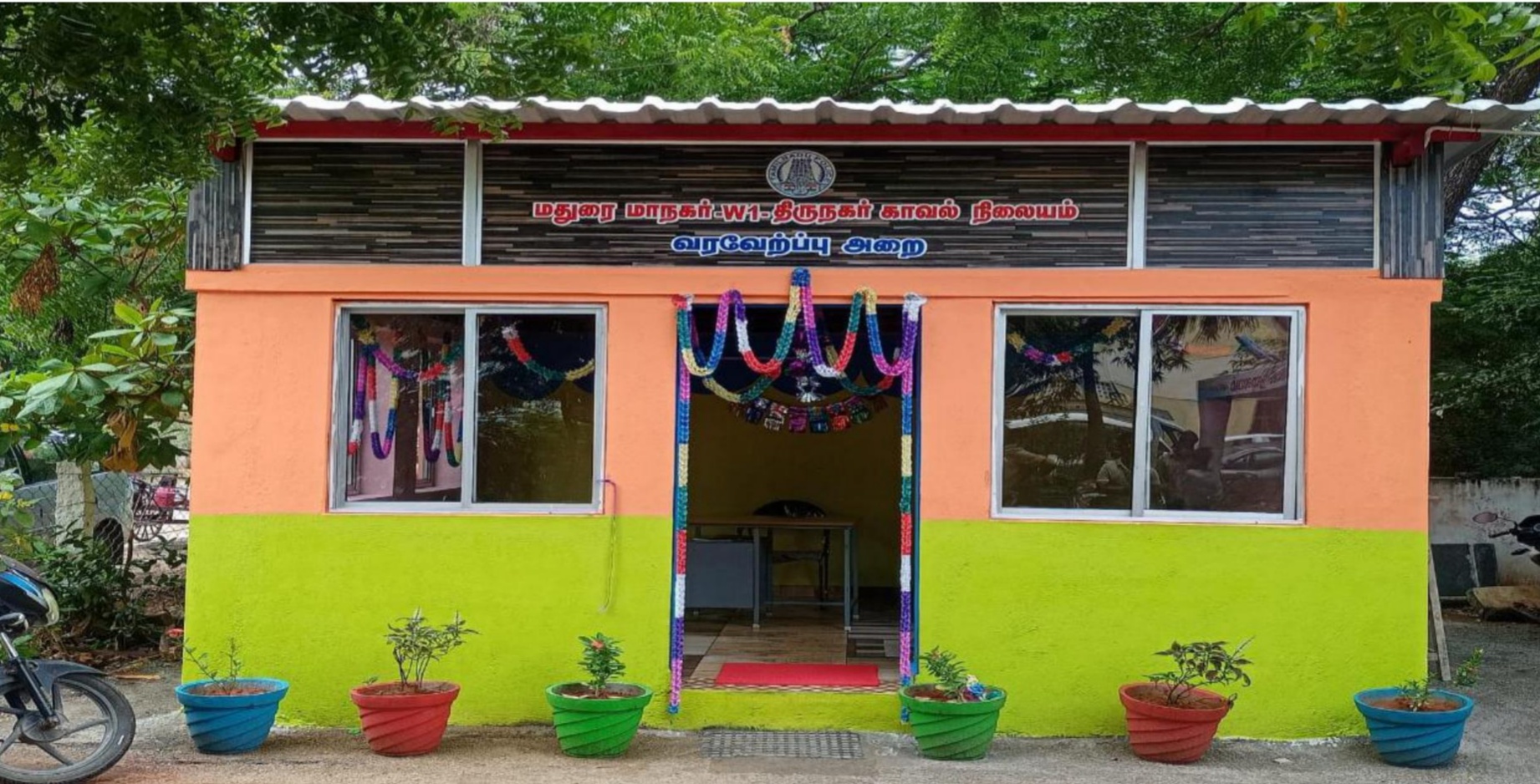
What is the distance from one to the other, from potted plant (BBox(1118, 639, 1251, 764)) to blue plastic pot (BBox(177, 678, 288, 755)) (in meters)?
4.02

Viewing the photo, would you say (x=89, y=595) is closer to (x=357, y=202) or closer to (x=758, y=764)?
(x=357, y=202)

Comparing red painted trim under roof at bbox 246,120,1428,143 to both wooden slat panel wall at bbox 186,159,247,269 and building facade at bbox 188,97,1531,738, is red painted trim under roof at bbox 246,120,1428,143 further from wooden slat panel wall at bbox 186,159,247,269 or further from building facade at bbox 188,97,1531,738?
wooden slat panel wall at bbox 186,159,247,269

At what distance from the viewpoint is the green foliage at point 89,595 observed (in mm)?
8344

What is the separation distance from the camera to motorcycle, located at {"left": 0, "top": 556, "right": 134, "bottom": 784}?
17.1ft

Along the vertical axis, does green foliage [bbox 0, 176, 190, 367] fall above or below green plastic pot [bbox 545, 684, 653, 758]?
above

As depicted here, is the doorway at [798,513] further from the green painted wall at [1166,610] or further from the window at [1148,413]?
the window at [1148,413]

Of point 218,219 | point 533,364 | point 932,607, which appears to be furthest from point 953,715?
point 218,219

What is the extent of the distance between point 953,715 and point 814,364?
181 centimetres

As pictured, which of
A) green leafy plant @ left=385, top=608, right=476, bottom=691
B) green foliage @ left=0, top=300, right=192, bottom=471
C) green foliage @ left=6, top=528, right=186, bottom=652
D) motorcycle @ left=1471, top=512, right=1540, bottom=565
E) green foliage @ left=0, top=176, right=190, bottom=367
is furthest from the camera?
motorcycle @ left=1471, top=512, right=1540, bottom=565

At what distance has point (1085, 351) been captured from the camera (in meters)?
6.26

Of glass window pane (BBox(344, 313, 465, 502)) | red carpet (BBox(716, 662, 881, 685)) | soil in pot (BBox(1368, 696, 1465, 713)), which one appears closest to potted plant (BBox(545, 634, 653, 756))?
red carpet (BBox(716, 662, 881, 685))

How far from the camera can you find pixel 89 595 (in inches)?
332

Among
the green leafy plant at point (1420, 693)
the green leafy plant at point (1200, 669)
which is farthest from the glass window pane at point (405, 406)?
the green leafy plant at point (1420, 693)

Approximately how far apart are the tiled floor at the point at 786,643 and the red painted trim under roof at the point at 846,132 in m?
2.78
